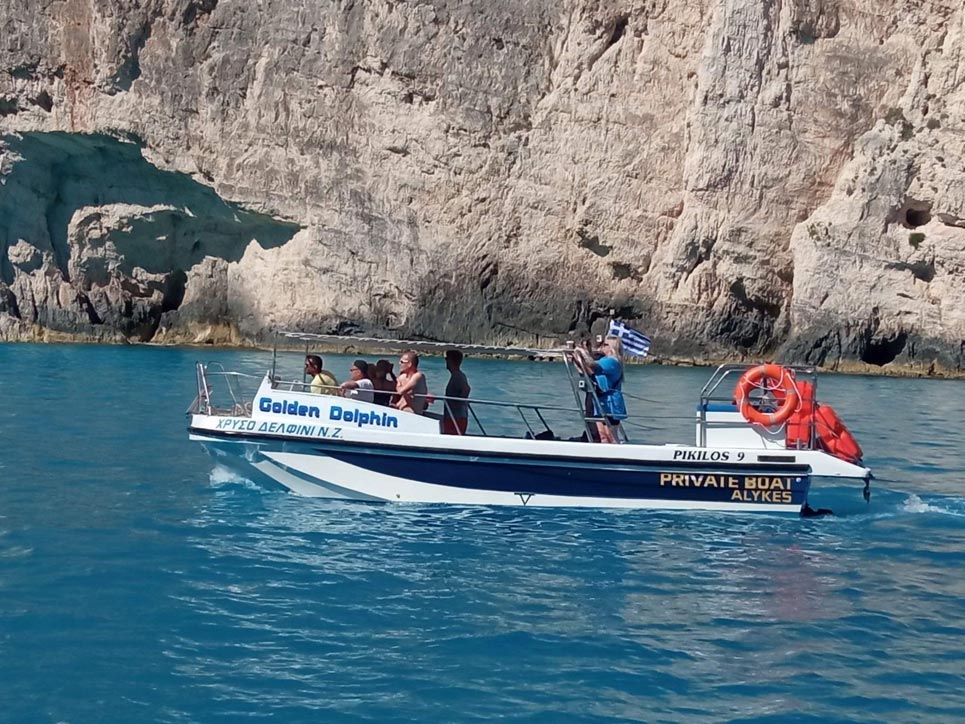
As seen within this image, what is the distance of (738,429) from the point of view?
37.4ft

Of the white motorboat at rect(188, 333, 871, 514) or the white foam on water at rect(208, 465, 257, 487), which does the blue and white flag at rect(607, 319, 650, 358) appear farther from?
the white foam on water at rect(208, 465, 257, 487)

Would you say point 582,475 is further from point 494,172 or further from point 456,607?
point 494,172

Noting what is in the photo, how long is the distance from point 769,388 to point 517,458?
272cm

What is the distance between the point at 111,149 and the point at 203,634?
37.3 m

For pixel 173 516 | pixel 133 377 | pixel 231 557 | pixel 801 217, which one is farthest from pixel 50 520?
pixel 801 217

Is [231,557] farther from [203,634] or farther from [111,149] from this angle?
[111,149]

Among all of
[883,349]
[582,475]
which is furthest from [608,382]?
[883,349]

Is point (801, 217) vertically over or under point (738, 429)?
over

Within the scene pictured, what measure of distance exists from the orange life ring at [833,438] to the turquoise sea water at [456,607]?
0.62m

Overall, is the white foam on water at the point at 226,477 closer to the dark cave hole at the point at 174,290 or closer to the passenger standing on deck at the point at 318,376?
the passenger standing on deck at the point at 318,376

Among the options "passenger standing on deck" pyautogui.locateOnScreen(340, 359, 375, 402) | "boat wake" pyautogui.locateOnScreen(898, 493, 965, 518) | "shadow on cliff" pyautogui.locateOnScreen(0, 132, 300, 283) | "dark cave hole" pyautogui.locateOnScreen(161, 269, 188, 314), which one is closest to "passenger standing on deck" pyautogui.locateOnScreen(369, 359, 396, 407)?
"passenger standing on deck" pyautogui.locateOnScreen(340, 359, 375, 402)

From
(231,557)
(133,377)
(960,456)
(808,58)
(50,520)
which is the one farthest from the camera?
(808,58)

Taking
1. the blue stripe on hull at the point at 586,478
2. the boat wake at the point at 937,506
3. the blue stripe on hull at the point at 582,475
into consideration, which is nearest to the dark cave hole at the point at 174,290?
the blue stripe on hull at the point at 582,475

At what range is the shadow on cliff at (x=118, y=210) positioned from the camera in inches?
1615
